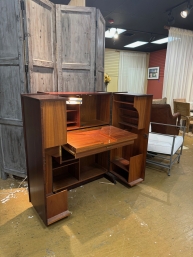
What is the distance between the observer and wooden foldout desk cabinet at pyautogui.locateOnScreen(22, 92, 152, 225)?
154 centimetres

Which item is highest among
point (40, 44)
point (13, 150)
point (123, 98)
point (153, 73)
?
point (153, 73)

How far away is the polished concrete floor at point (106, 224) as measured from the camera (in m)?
1.52

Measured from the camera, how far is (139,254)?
4.86ft

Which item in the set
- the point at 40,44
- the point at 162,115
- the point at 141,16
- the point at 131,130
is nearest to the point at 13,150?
the point at 40,44

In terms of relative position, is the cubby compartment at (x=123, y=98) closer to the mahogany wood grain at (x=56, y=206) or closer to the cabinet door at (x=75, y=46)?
the cabinet door at (x=75, y=46)

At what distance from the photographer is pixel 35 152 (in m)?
1.69

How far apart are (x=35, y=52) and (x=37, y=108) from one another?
1070 mm

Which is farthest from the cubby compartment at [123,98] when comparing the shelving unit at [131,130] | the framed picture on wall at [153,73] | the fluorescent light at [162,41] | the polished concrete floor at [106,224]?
the framed picture on wall at [153,73]

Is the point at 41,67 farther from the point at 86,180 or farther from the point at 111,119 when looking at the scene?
the point at 86,180

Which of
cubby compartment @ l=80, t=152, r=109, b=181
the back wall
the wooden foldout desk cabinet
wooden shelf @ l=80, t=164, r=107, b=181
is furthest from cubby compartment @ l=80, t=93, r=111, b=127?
the back wall

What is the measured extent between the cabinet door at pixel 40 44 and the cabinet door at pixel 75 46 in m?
0.09

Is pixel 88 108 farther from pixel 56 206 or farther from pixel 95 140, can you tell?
pixel 56 206

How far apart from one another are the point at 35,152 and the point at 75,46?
1608mm

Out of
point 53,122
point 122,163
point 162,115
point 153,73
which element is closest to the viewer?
point 53,122
